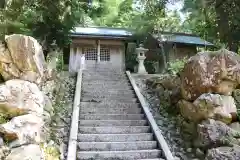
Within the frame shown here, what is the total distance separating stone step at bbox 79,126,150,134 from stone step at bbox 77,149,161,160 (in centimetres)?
101

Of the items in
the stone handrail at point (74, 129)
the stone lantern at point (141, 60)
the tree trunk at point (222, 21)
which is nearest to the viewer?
the stone handrail at point (74, 129)

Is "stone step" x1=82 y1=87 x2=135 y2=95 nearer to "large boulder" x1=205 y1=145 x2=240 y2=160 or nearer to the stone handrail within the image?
the stone handrail

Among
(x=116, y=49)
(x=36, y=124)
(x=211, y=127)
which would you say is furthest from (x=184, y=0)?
(x=36, y=124)

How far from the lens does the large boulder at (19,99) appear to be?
22.0 feet

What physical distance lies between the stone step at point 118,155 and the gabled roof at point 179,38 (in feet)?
35.7

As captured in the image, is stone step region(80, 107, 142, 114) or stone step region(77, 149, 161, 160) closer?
stone step region(77, 149, 161, 160)

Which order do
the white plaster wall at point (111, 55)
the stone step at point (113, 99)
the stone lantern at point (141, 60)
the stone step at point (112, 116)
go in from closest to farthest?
the stone step at point (112, 116) → the stone step at point (113, 99) → the stone lantern at point (141, 60) → the white plaster wall at point (111, 55)

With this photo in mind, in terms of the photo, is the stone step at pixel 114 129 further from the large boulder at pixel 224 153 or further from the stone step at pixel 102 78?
the stone step at pixel 102 78

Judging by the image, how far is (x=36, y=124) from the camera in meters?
6.58

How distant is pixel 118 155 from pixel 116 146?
1.33 ft

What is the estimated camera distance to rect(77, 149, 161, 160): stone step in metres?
6.81

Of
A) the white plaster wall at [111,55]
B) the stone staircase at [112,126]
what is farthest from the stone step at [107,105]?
the white plaster wall at [111,55]

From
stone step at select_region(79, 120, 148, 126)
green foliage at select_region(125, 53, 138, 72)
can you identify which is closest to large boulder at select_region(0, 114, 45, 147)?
stone step at select_region(79, 120, 148, 126)

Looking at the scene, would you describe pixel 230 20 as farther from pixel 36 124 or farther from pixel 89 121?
pixel 36 124
